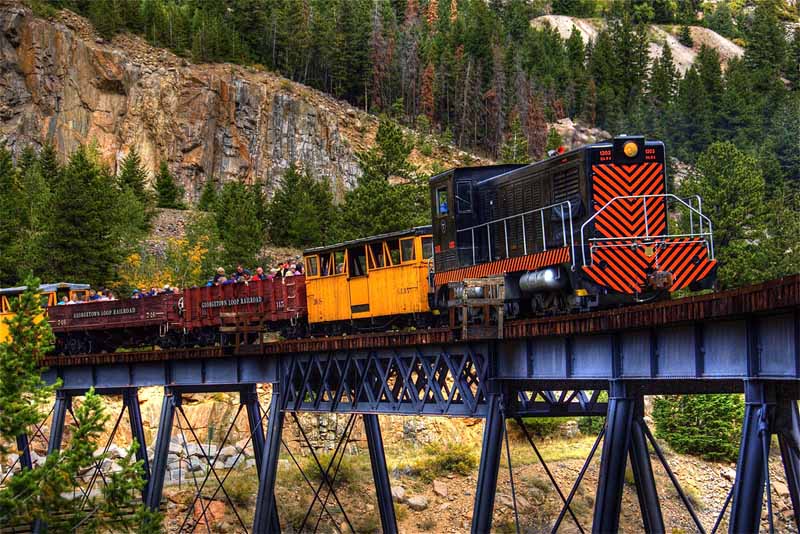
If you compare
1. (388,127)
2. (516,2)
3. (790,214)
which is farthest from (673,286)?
(516,2)

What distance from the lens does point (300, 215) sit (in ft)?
274

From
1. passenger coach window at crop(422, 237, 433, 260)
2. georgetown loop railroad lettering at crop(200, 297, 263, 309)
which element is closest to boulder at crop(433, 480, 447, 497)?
georgetown loop railroad lettering at crop(200, 297, 263, 309)

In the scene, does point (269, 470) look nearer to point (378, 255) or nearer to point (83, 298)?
point (378, 255)

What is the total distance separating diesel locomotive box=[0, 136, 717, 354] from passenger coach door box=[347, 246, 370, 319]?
1.3 inches

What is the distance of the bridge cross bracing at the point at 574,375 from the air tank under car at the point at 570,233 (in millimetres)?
1712

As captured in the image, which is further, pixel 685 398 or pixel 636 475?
pixel 685 398

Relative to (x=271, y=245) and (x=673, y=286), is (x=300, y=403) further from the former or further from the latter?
(x=271, y=245)

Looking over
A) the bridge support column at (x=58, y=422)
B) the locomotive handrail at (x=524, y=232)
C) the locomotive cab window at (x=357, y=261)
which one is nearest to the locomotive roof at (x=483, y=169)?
the locomotive handrail at (x=524, y=232)

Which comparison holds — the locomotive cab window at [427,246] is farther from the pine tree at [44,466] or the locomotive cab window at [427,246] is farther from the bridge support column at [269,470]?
the pine tree at [44,466]

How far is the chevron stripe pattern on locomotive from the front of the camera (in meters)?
22.0

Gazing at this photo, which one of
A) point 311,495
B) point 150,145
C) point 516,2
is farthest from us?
point 516,2

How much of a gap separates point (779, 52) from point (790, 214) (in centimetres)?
8469

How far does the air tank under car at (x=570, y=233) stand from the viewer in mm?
22047

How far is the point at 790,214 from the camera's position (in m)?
63.8
